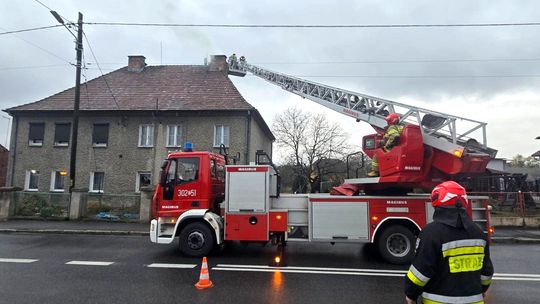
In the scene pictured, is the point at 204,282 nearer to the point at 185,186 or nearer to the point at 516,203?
the point at 185,186

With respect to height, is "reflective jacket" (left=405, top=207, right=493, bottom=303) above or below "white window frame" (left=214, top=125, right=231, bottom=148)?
below

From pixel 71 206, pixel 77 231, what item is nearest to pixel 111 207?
pixel 71 206

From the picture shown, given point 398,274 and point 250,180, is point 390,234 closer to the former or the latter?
point 398,274

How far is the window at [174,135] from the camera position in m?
21.0

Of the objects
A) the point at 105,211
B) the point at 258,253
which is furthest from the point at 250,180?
the point at 105,211

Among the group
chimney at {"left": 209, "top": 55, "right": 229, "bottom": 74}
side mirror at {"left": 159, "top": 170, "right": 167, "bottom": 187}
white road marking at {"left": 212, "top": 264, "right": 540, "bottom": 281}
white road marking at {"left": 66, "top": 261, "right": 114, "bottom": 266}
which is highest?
chimney at {"left": 209, "top": 55, "right": 229, "bottom": 74}

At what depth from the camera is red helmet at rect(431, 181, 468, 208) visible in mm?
2545

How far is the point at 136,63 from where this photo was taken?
25094 millimetres

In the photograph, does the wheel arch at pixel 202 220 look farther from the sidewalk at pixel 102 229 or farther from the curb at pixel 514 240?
the curb at pixel 514 240

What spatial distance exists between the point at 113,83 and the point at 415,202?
21.4 metres

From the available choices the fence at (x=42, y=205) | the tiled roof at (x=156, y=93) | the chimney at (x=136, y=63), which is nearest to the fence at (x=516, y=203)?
the tiled roof at (x=156, y=93)

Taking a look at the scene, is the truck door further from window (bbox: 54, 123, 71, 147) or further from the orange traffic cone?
window (bbox: 54, 123, 71, 147)

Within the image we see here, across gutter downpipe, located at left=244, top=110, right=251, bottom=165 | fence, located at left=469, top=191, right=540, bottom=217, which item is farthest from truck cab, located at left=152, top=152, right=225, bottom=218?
fence, located at left=469, top=191, right=540, bottom=217

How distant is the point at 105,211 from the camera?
15.9m
